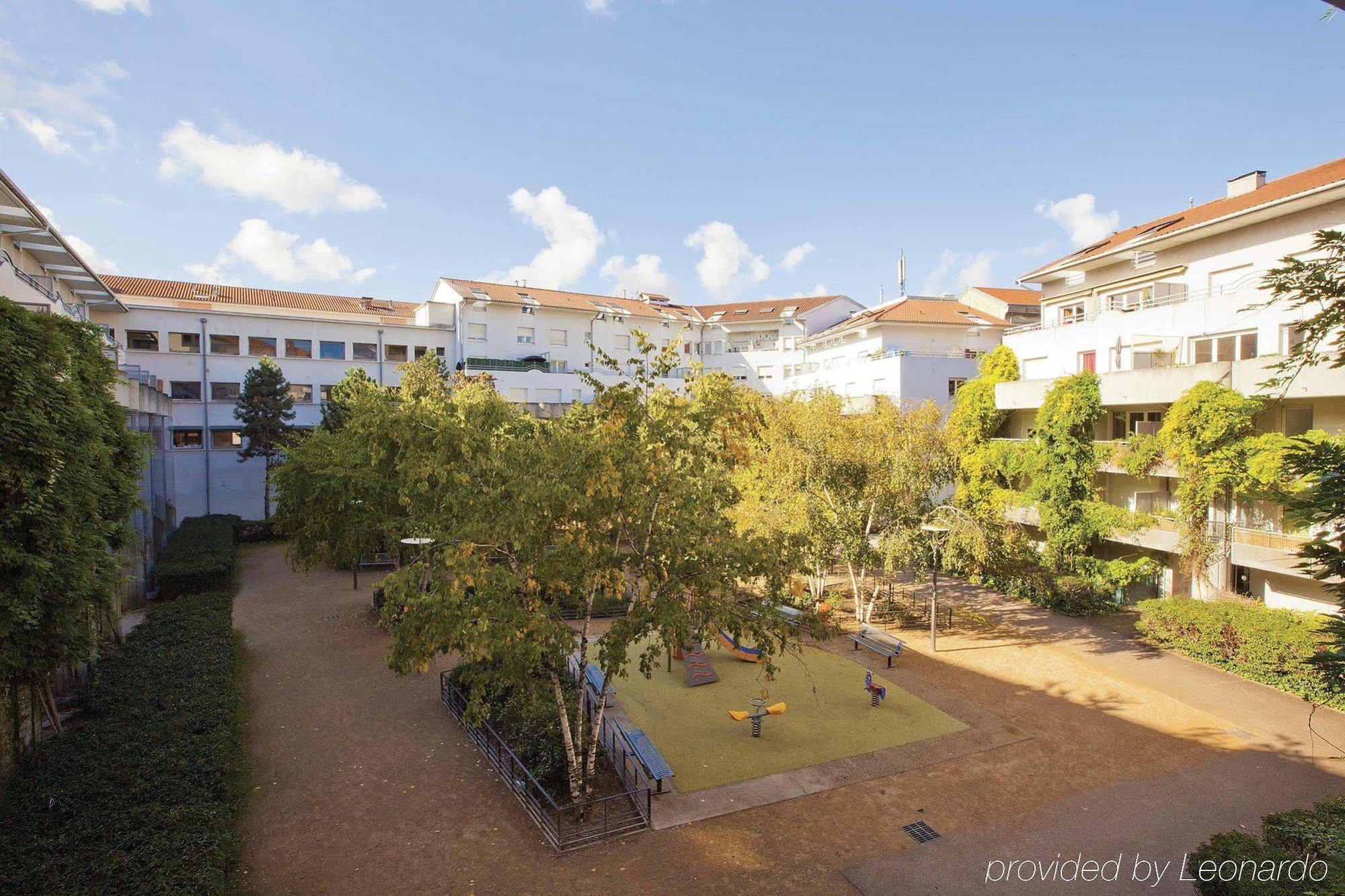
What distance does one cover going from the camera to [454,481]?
10500mm

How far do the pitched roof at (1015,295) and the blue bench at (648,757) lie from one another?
41.8m

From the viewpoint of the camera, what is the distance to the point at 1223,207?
85.1ft

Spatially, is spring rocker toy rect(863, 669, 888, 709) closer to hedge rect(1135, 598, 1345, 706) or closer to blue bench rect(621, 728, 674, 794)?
blue bench rect(621, 728, 674, 794)

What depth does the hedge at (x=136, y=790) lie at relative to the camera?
24.2 ft

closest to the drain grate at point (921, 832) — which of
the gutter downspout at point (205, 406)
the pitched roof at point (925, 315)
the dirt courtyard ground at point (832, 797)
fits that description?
the dirt courtyard ground at point (832, 797)

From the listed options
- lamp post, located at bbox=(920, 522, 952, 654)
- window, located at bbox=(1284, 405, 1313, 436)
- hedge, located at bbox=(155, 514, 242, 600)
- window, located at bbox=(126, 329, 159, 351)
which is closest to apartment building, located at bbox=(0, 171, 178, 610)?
hedge, located at bbox=(155, 514, 242, 600)

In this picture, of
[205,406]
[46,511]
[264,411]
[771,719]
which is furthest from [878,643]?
[205,406]

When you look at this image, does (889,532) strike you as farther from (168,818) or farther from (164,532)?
(164,532)

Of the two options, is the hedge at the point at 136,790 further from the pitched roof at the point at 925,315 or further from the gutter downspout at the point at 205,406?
the pitched roof at the point at 925,315

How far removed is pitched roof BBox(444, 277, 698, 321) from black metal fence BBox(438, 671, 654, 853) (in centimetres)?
3943

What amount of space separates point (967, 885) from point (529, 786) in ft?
22.3

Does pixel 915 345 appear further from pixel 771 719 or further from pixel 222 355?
pixel 222 355

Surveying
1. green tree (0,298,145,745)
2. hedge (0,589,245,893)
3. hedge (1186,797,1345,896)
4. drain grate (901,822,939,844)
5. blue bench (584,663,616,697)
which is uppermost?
green tree (0,298,145,745)

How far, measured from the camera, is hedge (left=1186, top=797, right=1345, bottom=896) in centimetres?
773
